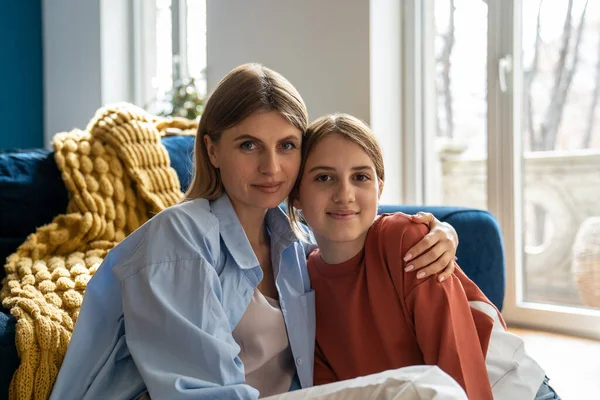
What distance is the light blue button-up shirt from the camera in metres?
1.08

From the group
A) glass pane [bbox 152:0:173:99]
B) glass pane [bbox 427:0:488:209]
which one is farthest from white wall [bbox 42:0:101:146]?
glass pane [bbox 427:0:488:209]

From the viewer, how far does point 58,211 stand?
1856 millimetres

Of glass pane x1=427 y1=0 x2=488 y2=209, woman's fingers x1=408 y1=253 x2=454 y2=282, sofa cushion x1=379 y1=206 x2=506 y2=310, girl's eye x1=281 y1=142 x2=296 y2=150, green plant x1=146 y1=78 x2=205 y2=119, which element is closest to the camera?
woman's fingers x1=408 y1=253 x2=454 y2=282

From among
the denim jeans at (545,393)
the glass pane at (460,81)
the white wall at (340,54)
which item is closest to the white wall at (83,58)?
the white wall at (340,54)

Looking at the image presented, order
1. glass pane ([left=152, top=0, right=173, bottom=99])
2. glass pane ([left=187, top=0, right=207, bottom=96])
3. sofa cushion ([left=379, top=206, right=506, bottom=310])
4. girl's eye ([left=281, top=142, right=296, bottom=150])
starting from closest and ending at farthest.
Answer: girl's eye ([left=281, top=142, right=296, bottom=150])
sofa cushion ([left=379, top=206, right=506, bottom=310])
glass pane ([left=187, top=0, right=207, bottom=96])
glass pane ([left=152, top=0, right=173, bottom=99])

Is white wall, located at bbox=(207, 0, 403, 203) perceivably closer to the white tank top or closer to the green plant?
the green plant

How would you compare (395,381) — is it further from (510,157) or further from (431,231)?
(510,157)

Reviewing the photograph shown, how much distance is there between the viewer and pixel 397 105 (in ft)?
9.73

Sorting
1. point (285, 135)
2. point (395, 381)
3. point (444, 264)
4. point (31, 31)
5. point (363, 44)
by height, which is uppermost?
point (31, 31)

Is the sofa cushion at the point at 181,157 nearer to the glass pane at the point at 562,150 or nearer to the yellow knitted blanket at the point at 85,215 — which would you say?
the yellow knitted blanket at the point at 85,215

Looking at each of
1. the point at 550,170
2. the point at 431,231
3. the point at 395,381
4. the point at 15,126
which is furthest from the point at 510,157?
the point at 15,126

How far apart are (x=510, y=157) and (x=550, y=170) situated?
0.50m

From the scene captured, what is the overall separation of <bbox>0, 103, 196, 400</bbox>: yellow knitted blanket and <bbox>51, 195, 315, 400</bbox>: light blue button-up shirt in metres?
0.11

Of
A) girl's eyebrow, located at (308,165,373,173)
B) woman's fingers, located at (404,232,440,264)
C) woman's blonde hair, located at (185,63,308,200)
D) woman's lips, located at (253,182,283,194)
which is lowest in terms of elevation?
woman's fingers, located at (404,232,440,264)
